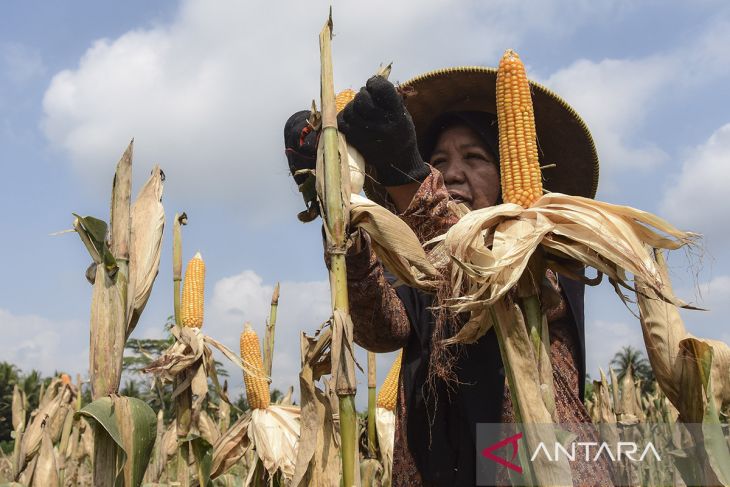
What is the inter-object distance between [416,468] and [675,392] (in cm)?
84

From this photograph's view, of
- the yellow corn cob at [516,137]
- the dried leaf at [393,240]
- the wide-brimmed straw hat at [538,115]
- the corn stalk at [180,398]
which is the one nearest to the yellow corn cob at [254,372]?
the corn stalk at [180,398]

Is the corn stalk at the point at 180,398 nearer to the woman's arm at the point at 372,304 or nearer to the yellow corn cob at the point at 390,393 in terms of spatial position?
the woman's arm at the point at 372,304

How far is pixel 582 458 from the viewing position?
6.15 feet

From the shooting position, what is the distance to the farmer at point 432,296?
5.99ft

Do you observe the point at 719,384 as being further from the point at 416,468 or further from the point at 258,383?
the point at 258,383

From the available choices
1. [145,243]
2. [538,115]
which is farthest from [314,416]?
[538,115]

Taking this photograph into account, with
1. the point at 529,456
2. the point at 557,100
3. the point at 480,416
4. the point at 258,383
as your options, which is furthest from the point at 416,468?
the point at 258,383

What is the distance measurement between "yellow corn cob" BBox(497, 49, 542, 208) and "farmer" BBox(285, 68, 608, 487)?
25 centimetres

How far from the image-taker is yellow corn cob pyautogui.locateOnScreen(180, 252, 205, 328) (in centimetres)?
351

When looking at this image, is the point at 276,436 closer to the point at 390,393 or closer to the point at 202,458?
the point at 202,458

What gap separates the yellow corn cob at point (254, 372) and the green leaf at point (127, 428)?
2.07 m

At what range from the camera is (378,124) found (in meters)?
1.77

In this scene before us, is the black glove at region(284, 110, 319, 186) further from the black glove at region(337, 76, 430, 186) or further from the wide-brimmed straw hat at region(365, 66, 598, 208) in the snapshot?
the wide-brimmed straw hat at region(365, 66, 598, 208)

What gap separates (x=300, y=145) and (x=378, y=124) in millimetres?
228
